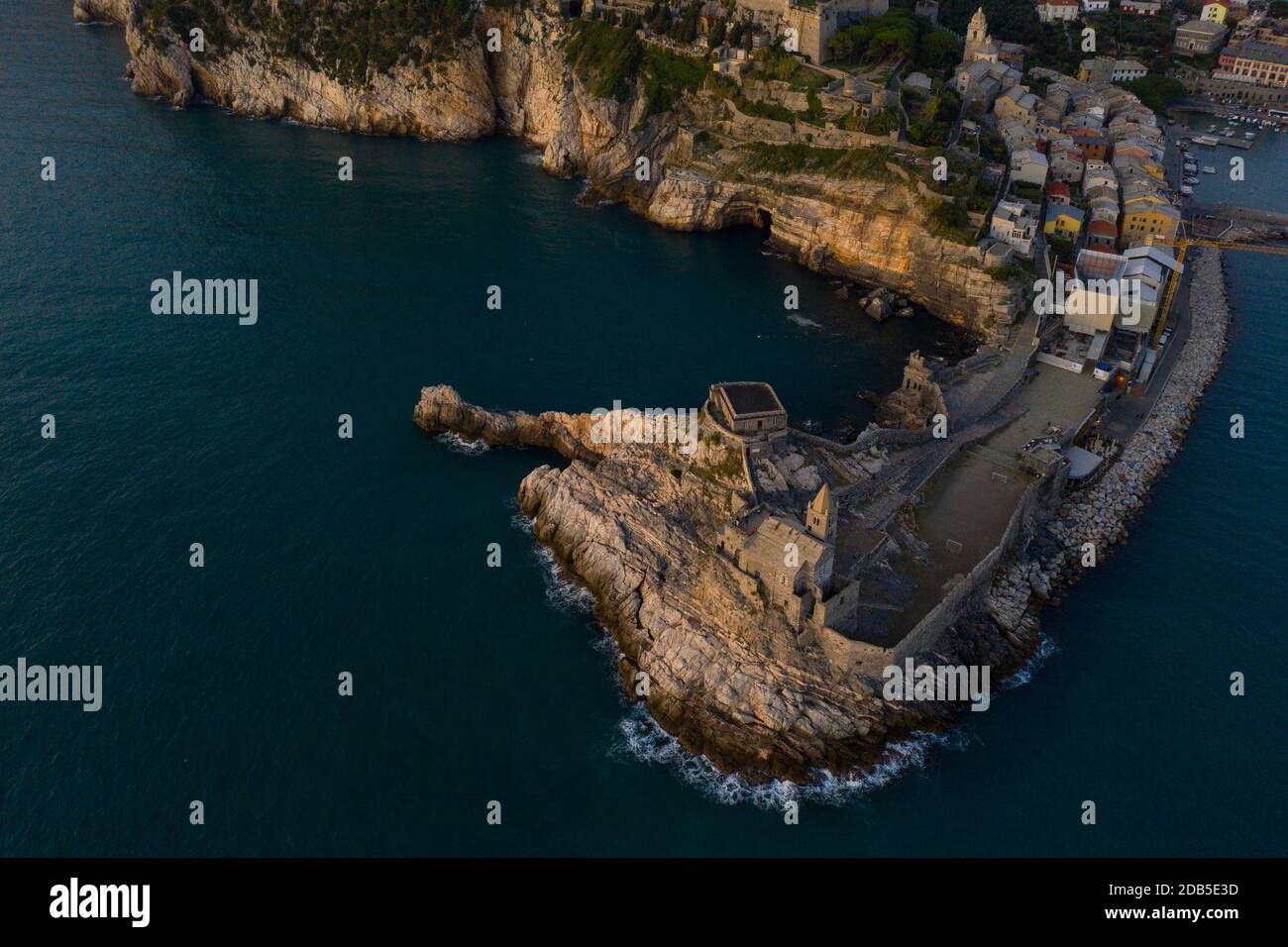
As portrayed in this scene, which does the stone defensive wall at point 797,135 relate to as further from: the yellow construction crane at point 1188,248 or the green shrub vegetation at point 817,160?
the yellow construction crane at point 1188,248

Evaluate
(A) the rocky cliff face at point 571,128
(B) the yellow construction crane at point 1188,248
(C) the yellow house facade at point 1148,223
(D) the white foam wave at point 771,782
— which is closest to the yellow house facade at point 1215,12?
(B) the yellow construction crane at point 1188,248

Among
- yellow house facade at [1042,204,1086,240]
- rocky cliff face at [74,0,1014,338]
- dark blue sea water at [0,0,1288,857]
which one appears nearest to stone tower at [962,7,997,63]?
yellow house facade at [1042,204,1086,240]

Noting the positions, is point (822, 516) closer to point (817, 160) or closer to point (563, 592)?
point (563, 592)

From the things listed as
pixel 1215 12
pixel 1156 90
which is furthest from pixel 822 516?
pixel 1215 12

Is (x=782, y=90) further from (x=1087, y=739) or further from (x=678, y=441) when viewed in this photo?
(x=1087, y=739)

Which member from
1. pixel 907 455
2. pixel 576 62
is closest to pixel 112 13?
pixel 576 62

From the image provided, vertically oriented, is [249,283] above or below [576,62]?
below

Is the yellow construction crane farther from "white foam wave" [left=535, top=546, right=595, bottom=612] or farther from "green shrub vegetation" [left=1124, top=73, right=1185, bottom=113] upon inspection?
"white foam wave" [left=535, top=546, right=595, bottom=612]
